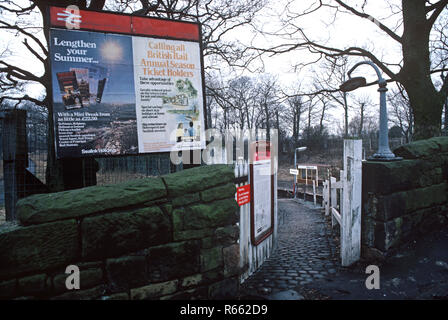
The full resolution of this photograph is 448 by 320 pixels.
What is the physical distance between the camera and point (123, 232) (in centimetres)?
242

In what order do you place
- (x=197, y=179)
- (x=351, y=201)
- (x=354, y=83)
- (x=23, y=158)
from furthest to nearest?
(x=354, y=83)
(x=351, y=201)
(x=23, y=158)
(x=197, y=179)

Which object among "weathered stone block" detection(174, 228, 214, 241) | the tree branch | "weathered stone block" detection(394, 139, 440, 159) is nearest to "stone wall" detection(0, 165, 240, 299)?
"weathered stone block" detection(174, 228, 214, 241)

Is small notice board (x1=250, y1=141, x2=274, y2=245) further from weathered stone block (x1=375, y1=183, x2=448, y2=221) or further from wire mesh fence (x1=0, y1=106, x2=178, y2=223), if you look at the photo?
wire mesh fence (x1=0, y1=106, x2=178, y2=223)

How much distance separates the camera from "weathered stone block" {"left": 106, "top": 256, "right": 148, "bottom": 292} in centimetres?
238

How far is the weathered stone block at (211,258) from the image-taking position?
2.94 m

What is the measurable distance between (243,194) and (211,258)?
1.35m

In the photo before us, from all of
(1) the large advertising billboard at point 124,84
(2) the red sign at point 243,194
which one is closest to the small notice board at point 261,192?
(2) the red sign at point 243,194

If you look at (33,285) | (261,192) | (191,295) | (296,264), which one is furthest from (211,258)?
(296,264)

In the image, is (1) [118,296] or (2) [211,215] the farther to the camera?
(2) [211,215]

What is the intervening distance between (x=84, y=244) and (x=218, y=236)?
4.25 feet

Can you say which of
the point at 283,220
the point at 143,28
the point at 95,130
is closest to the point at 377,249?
the point at 95,130

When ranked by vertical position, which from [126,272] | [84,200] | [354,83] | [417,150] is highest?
[354,83]

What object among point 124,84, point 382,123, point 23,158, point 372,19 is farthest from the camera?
point 372,19

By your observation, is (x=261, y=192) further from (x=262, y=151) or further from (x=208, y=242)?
(x=208, y=242)
